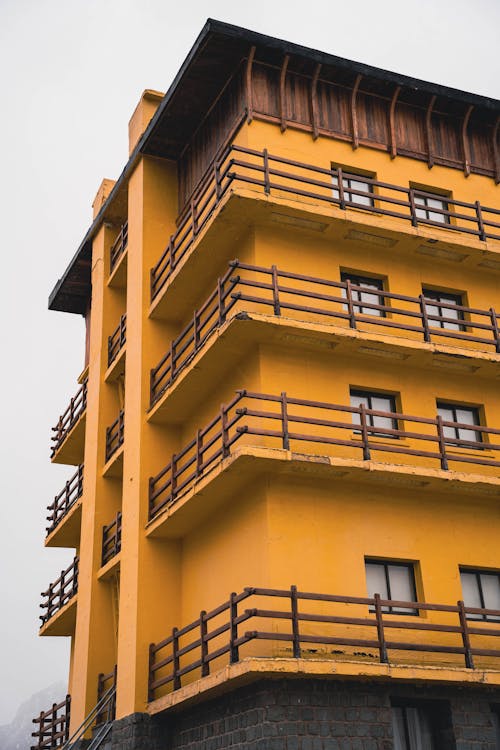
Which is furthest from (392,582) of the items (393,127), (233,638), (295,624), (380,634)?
(393,127)

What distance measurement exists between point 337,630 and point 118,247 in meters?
17.4

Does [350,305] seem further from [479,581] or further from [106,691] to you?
[106,691]

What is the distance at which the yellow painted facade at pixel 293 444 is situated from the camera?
71.4 feet

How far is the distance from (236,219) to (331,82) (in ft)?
19.9

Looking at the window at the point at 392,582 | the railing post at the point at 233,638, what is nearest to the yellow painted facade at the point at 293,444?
the window at the point at 392,582

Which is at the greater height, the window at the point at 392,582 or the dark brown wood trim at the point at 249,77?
the dark brown wood trim at the point at 249,77

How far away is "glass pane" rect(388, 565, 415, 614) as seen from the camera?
22.2m

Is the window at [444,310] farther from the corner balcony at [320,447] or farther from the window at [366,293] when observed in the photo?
the corner balcony at [320,447]

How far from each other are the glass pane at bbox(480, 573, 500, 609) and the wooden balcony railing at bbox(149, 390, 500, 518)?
105 inches

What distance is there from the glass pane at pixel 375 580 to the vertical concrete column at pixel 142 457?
569cm

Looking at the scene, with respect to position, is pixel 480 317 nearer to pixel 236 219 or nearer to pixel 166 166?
pixel 236 219

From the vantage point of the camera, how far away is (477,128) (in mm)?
29828

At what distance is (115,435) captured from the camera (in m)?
31.0

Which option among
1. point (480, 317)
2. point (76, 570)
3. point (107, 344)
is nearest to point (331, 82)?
point (480, 317)
